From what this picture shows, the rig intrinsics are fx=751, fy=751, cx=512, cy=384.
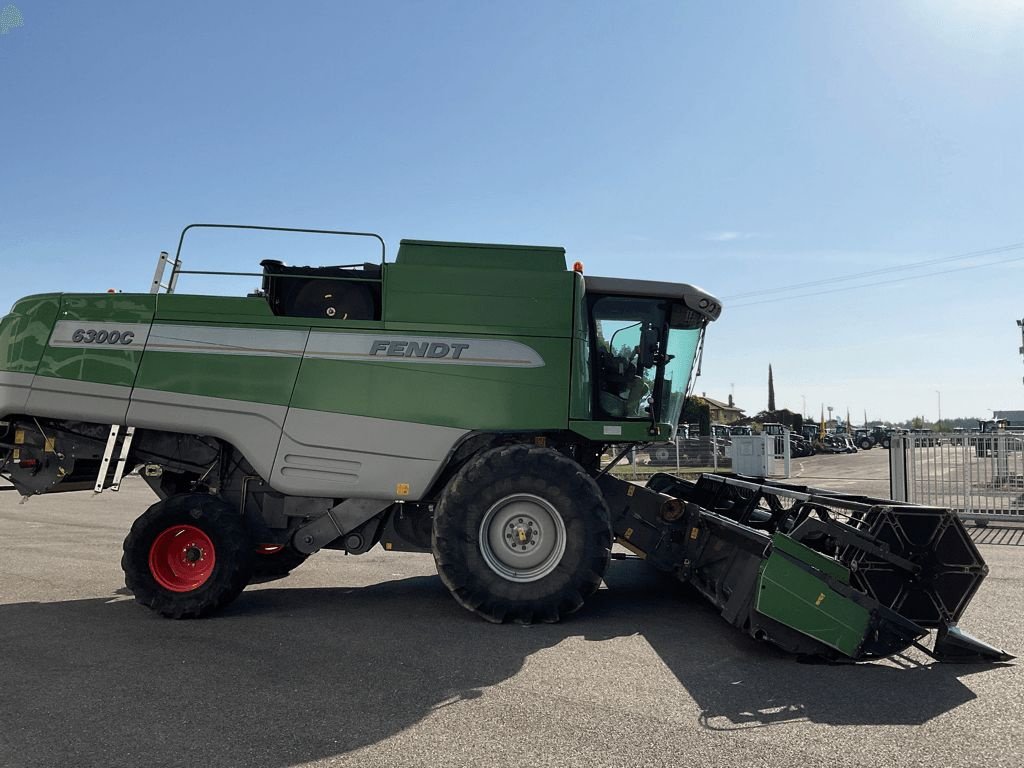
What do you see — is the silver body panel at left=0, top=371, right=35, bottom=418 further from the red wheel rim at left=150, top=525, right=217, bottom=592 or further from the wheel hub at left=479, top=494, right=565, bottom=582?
the wheel hub at left=479, top=494, right=565, bottom=582

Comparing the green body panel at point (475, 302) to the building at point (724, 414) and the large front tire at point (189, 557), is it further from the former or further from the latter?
the building at point (724, 414)

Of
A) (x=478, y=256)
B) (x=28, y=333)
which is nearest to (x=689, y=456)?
(x=478, y=256)

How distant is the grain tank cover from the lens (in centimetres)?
627

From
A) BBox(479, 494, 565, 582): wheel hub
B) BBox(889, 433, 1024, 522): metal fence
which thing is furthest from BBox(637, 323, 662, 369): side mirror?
BBox(889, 433, 1024, 522): metal fence

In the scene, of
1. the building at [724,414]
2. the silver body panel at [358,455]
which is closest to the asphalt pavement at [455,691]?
the silver body panel at [358,455]

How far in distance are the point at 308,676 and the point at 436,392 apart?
2.42 metres

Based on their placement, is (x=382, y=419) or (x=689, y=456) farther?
(x=689, y=456)

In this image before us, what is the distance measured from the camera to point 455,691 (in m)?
4.30

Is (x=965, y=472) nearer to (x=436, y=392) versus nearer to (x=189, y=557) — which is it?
(x=436, y=392)

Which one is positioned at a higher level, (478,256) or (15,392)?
(478,256)

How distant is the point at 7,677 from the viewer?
451 cm

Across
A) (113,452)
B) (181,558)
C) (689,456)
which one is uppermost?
(689,456)

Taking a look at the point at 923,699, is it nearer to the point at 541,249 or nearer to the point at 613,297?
the point at 613,297

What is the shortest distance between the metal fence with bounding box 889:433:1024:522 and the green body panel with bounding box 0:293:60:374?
12234 mm
